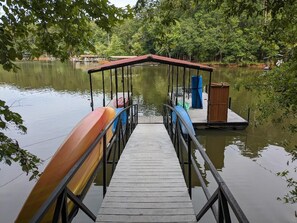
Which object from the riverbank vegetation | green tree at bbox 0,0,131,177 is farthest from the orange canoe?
the riverbank vegetation

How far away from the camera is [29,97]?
21219mm

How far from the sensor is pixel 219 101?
1150 cm

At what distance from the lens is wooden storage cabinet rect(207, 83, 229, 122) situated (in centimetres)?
1147

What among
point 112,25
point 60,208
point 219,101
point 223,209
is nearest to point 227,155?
point 219,101

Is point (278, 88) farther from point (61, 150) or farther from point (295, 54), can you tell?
point (61, 150)

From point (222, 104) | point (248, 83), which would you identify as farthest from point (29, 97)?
point (248, 83)

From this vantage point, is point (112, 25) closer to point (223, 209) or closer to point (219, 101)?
point (223, 209)

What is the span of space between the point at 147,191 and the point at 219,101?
846 cm

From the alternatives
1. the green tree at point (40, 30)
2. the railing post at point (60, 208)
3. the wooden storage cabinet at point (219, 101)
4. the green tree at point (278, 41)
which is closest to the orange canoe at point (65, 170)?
the railing post at point (60, 208)

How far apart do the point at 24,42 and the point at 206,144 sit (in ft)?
29.2

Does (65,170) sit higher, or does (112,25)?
(112,25)

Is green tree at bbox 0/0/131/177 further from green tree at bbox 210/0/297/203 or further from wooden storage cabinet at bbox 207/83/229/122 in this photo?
wooden storage cabinet at bbox 207/83/229/122

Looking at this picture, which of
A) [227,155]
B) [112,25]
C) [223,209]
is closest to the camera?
[223,209]

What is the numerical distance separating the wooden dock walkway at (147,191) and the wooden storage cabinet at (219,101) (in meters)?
6.11
